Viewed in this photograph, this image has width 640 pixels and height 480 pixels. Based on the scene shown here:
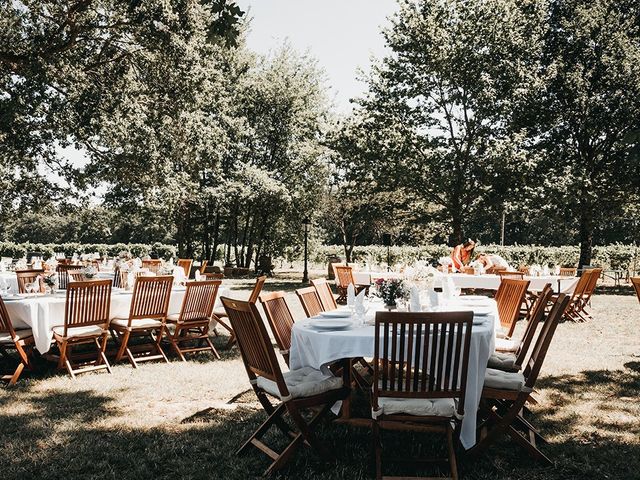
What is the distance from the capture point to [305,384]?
4.03 meters

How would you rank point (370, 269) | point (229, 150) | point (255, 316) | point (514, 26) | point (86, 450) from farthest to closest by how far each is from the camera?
1. point (229, 150)
2. point (514, 26)
3. point (370, 269)
4. point (86, 450)
5. point (255, 316)

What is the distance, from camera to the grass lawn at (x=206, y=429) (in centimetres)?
392

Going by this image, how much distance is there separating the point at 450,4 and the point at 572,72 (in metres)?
5.43

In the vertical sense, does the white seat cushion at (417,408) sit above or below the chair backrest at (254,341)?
below

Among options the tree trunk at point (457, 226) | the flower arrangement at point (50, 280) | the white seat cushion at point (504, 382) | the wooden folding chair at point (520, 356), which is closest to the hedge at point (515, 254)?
the tree trunk at point (457, 226)

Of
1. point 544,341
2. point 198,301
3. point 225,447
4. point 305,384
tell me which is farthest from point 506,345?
point 198,301

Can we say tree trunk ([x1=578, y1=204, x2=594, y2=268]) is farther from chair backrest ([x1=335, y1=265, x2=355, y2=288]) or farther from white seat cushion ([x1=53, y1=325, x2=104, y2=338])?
white seat cushion ([x1=53, y1=325, x2=104, y2=338])

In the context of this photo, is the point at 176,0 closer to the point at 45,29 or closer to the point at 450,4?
the point at 45,29

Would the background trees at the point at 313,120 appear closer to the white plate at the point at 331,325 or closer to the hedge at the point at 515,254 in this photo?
the hedge at the point at 515,254

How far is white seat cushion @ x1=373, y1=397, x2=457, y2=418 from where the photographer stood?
142 inches

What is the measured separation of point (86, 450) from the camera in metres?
4.25

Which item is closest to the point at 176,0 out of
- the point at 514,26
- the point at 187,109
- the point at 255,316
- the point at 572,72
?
the point at 187,109

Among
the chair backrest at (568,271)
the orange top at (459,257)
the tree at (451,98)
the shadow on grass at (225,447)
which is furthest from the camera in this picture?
the tree at (451,98)

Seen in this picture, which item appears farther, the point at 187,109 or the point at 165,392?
the point at 187,109
